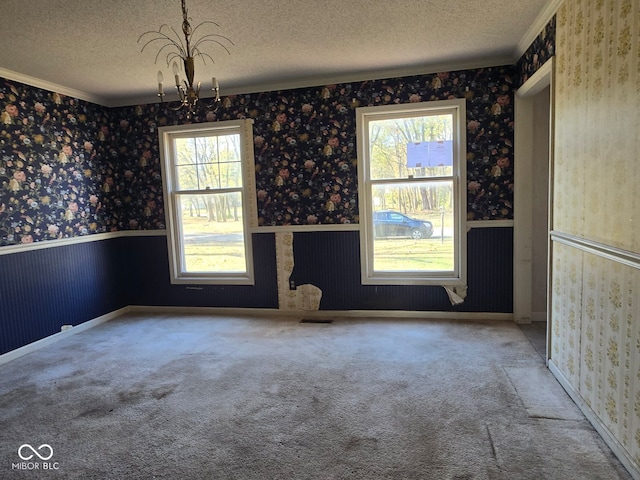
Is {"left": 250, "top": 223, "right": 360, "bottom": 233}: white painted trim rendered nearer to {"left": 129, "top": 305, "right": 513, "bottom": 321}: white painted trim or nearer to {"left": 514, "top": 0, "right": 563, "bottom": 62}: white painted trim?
{"left": 129, "top": 305, "right": 513, "bottom": 321}: white painted trim

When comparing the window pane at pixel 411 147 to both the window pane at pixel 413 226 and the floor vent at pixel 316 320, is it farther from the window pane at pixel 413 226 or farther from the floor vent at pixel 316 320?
the floor vent at pixel 316 320

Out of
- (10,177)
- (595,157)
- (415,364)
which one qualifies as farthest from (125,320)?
(595,157)

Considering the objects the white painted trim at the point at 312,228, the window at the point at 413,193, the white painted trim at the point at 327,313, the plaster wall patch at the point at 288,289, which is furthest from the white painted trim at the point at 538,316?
the plaster wall patch at the point at 288,289

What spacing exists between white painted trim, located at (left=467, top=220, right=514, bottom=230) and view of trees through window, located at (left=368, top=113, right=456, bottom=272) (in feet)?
0.65

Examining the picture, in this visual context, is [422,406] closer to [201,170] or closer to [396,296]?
[396,296]

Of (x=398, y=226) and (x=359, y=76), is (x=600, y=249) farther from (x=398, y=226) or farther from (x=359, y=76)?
(x=359, y=76)

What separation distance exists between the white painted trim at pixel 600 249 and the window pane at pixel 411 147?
1.59 metres

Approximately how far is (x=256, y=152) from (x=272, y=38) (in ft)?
5.07

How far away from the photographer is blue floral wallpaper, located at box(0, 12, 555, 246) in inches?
147

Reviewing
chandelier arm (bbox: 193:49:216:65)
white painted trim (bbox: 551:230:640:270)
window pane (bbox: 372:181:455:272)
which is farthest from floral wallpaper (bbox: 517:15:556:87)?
chandelier arm (bbox: 193:49:216:65)

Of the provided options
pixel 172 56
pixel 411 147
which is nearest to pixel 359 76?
pixel 411 147

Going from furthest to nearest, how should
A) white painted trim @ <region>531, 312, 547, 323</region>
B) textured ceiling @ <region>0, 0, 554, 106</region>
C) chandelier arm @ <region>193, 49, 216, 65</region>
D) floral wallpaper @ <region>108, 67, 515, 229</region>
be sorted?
white painted trim @ <region>531, 312, 547, 323</region>
floral wallpaper @ <region>108, 67, 515, 229</region>
chandelier arm @ <region>193, 49, 216, 65</region>
textured ceiling @ <region>0, 0, 554, 106</region>

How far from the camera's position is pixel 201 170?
468 centimetres

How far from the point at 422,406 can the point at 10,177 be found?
3924 millimetres
